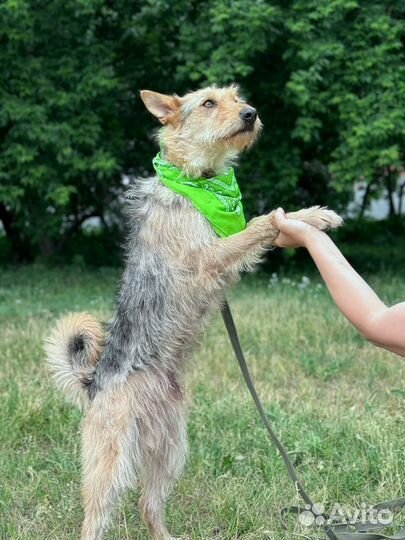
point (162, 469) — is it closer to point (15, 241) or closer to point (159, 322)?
point (159, 322)

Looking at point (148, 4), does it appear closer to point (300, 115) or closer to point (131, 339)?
point (300, 115)

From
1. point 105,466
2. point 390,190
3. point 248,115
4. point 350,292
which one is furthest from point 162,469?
point 390,190

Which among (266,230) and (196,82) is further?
(196,82)

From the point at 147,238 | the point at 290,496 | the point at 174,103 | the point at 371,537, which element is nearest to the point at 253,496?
the point at 290,496

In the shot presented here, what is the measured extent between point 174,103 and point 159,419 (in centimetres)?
175

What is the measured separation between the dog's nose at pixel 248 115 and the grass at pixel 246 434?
1.12m

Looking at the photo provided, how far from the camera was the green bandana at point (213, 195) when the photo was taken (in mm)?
3936

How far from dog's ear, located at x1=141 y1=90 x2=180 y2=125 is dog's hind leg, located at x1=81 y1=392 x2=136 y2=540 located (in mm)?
1609

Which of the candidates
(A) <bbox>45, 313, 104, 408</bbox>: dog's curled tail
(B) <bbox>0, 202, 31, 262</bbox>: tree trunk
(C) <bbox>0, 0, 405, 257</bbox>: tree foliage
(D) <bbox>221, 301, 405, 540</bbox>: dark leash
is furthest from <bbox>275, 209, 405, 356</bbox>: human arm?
(B) <bbox>0, 202, 31, 262</bbox>: tree trunk

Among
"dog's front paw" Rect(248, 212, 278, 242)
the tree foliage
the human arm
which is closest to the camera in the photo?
the human arm

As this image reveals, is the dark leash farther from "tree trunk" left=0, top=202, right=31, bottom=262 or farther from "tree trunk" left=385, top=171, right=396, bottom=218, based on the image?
"tree trunk" left=0, top=202, right=31, bottom=262

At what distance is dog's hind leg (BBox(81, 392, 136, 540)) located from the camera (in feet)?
12.5

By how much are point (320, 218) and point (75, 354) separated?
160 centimetres

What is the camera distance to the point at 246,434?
5336 mm
